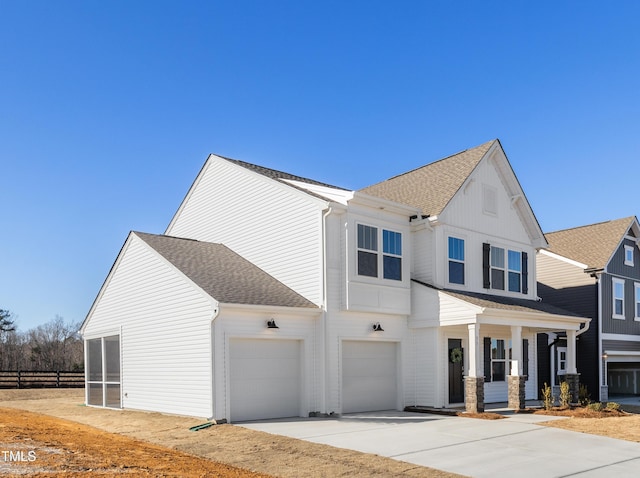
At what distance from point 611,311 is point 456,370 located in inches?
453

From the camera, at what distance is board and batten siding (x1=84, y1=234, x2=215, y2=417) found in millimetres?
16375

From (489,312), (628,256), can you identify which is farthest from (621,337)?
(489,312)

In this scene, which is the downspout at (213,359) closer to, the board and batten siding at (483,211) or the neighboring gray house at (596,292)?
the board and batten siding at (483,211)

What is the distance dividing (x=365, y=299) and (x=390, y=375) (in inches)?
119

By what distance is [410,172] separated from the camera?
24.9 metres

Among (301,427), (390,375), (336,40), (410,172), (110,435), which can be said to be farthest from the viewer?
(410,172)

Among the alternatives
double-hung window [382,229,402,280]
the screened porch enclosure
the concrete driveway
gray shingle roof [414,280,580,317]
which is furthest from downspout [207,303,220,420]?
gray shingle roof [414,280,580,317]

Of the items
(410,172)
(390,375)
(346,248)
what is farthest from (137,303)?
(410,172)

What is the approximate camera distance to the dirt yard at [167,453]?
9.41 meters

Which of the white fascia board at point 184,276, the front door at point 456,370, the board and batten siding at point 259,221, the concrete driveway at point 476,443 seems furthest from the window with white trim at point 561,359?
the white fascia board at point 184,276

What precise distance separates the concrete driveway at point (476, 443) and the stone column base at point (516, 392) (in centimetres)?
166

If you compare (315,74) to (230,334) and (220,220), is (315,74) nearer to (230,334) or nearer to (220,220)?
(220,220)

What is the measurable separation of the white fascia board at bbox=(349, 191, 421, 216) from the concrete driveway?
240 inches

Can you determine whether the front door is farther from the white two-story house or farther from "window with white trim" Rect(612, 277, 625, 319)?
"window with white trim" Rect(612, 277, 625, 319)
